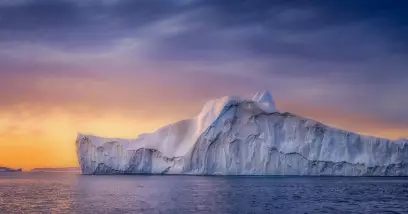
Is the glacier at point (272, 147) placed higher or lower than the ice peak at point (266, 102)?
lower

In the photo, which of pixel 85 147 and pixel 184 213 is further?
pixel 85 147

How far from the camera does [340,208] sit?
2364cm

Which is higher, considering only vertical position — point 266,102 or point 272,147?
point 266,102

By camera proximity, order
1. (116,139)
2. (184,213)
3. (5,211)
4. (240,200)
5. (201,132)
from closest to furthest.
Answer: (184,213) → (5,211) → (240,200) → (201,132) → (116,139)

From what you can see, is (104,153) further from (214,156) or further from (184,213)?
(184,213)

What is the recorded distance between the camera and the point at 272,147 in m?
49.7

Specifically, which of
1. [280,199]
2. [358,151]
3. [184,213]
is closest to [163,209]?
[184,213]

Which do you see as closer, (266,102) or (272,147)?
(272,147)

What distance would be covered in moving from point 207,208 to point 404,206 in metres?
9.43

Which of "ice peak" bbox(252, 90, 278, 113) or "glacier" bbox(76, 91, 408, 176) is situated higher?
"ice peak" bbox(252, 90, 278, 113)

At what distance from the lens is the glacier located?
5003cm

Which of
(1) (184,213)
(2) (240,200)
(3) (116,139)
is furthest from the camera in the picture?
(3) (116,139)

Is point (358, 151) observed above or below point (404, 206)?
above

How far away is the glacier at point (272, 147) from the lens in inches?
1969
